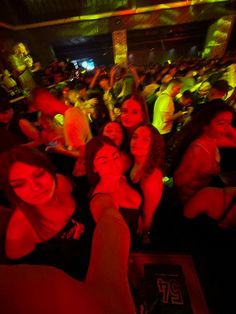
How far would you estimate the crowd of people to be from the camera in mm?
627

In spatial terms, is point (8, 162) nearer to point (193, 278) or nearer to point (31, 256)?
point (31, 256)

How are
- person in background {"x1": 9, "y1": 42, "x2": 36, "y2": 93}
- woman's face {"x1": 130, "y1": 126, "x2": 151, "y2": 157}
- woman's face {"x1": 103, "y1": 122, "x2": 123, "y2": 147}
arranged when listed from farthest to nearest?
person in background {"x1": 9, "y1": 42, "x2": 36, "y2": 93} < woman's face {"x1": 103, "y1": 122, "x2": 123, "y2": 147} < woman's face {"x1": 130, "y1": 126, "x2": 151, "y2": 157}

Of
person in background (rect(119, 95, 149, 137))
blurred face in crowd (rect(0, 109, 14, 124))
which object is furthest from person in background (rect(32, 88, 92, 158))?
blurred face in crowd (rect(0, 109, 14, 124))

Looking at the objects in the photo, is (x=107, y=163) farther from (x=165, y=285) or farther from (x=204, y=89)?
(x=204, y=89)

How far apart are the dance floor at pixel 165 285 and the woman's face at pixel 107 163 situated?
1.78 ft

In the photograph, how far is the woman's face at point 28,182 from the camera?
1105 millimetres

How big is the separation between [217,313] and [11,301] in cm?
135

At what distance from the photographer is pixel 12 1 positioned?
6684 millimetres

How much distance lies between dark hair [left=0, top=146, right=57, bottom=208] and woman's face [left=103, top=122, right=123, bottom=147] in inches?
41.2

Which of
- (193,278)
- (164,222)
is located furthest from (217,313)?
(164,222)

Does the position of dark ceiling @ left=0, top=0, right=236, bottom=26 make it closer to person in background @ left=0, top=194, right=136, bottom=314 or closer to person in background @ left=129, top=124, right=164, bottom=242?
person in background @ left=129, top=124, right=164, bottom=242

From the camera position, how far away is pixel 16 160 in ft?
3.61

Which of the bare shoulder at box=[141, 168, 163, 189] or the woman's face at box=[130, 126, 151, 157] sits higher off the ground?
the woman's face at box=[130, 126, 151, 157]

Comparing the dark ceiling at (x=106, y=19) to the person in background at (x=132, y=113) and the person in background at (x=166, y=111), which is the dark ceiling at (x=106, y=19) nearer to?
the person in background at (x=166, y=111)
